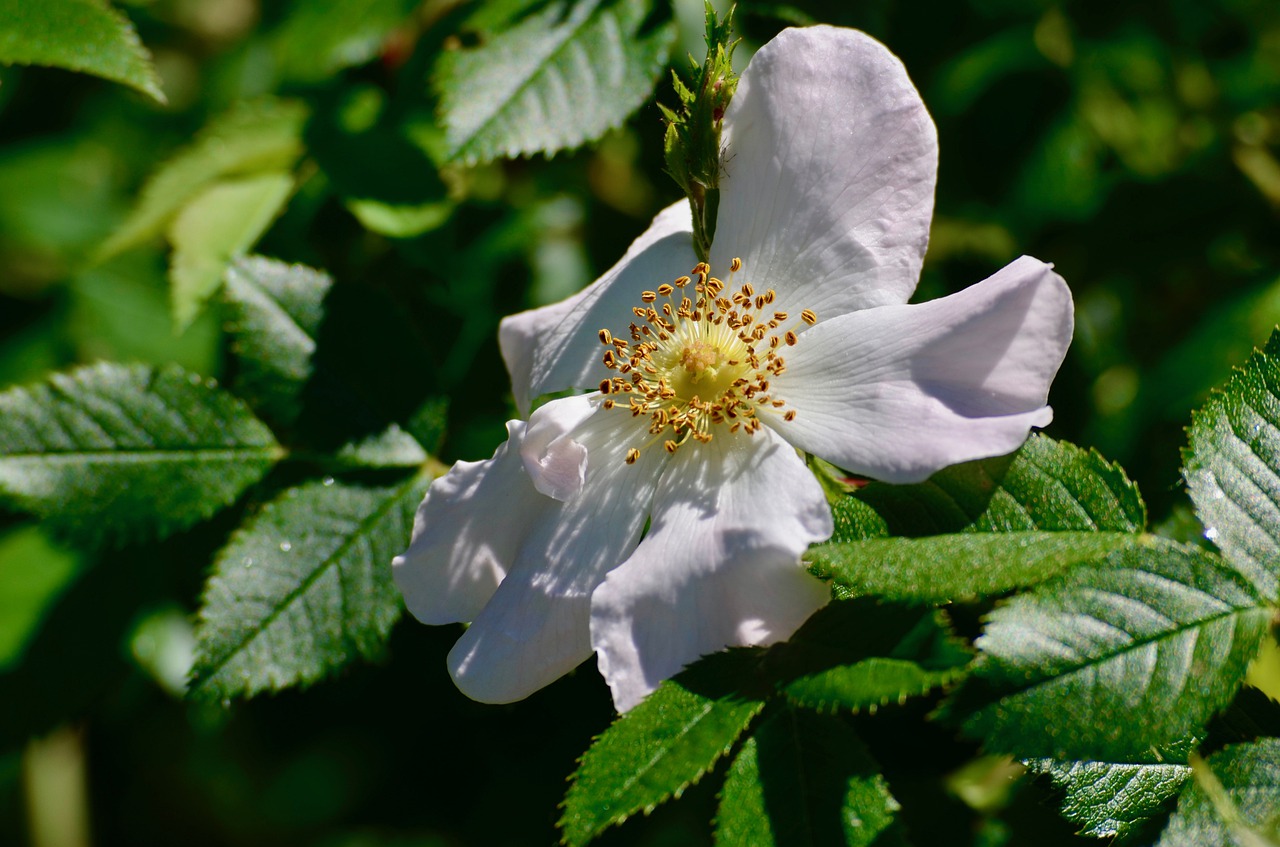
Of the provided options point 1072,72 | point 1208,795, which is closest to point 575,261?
point 1072,72

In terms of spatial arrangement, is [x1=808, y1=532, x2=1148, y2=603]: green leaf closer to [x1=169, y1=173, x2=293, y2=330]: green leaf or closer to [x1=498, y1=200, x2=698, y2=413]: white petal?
[x1=498, y1=200, x2=698, y2=413]: white petal

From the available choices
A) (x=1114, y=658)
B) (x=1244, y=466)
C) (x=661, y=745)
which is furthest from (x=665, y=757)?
(x=1244, y=466)

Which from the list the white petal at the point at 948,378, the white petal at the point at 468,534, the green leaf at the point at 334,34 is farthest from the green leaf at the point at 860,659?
the green leaf at the point at 334,34

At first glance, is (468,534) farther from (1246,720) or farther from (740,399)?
(1246,720)

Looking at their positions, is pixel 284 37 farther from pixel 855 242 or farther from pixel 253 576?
pixel 855 242

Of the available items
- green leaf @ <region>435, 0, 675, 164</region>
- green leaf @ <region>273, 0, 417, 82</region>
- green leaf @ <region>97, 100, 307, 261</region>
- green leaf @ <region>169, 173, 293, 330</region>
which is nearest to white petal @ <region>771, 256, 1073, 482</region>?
green leaf @ <region>435, 0, 675, 164</region>
